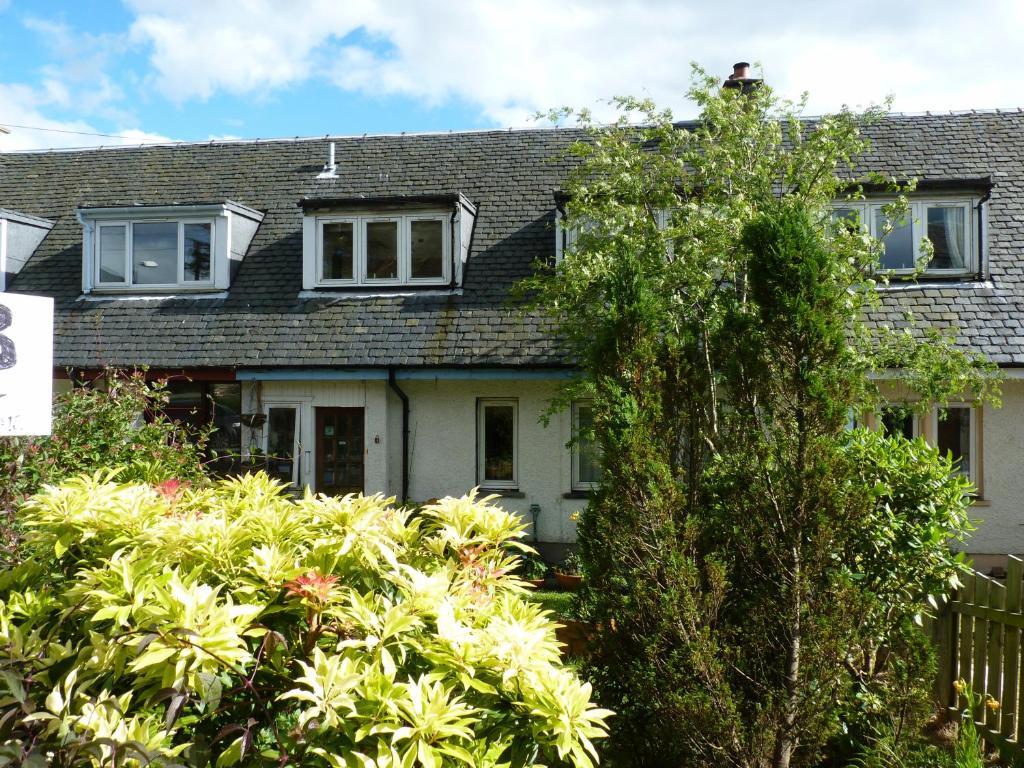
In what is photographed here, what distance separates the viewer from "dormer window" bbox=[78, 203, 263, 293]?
16.0 m

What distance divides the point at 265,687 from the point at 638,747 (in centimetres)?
278

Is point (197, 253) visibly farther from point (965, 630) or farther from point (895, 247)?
point (965, 630)

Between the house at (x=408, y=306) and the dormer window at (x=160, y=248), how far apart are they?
0.04 metres

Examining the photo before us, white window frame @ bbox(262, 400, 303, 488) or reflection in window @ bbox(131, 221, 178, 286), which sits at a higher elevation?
reflection in window @ bbox(131, 221, 178, 286)

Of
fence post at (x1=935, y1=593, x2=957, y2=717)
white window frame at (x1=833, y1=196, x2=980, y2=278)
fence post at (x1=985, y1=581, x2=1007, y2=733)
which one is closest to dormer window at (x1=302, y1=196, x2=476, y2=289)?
white window frame at (x1=833, y1=196, x2=980, y2=278)

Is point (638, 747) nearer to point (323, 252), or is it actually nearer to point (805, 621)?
point (805, 621)

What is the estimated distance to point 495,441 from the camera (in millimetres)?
14664

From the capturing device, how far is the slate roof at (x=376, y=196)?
14.1 m

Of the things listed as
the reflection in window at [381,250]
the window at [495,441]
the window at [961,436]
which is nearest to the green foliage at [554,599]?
the window at [495,441]

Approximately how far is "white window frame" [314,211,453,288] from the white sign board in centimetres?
945

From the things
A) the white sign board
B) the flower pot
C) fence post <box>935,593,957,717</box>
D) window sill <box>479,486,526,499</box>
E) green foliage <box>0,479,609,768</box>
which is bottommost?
the flower pot

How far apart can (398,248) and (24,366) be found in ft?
32.8

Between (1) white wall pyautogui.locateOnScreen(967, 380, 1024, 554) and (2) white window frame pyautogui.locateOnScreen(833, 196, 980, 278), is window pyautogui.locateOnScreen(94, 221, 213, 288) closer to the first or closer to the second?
(2) white window frame pyautogui.locateOnScreen(833, 196, 980, 278)

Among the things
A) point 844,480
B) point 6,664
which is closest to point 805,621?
point 844,480
